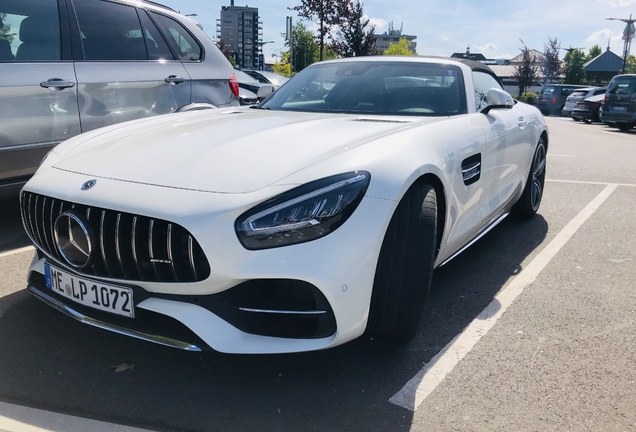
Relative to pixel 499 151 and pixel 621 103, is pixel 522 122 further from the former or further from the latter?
pixel 621 103

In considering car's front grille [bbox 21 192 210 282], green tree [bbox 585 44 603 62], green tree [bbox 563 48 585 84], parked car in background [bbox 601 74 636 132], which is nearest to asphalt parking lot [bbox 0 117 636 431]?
car's front grille [bbox 21 192 210 282]

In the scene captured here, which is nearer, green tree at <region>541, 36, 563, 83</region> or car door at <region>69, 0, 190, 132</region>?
car door at <region>69, 0, 190, 132</region>

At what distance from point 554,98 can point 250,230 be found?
30.5 meters

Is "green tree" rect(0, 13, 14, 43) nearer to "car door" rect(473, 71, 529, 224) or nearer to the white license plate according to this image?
the white license plate

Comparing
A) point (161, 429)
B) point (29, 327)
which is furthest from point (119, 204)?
point (29, 327)

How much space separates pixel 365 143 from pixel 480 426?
4.02 feet

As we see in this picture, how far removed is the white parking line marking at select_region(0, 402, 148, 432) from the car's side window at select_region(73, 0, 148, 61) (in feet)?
10.5

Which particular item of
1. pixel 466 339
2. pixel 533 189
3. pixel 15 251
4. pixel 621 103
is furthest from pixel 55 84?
pixel 621 103

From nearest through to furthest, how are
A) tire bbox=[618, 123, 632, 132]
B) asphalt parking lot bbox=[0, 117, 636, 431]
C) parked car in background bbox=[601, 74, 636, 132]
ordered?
asphalt parking lot bbox=[0, 117, 636, 431] < parked car in background bbox=[601, 74, 636, 132] < tire bbox=[618, 123, 632, 132]

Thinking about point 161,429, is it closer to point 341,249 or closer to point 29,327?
point 341,249

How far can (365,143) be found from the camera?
99.3 inches

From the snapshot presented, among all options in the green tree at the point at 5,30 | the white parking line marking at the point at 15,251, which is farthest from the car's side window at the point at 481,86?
the green tree at the point at 5,30

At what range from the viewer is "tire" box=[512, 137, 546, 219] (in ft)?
15.6

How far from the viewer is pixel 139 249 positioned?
2119 mm
